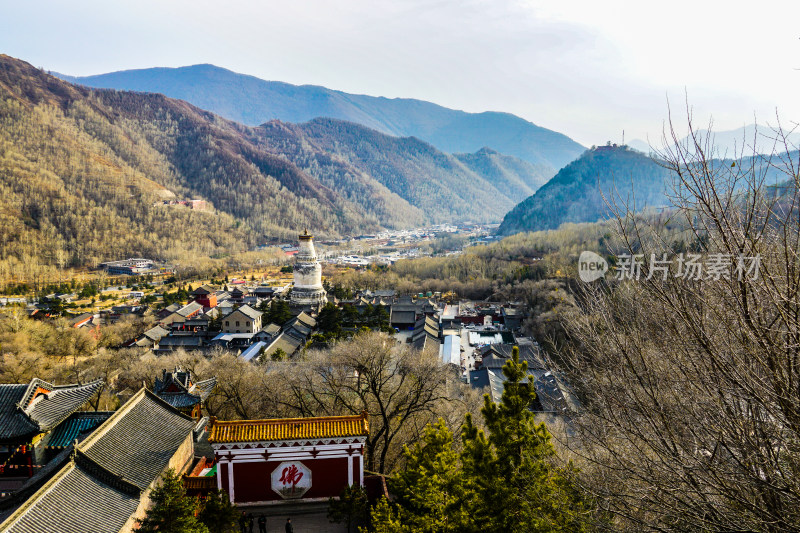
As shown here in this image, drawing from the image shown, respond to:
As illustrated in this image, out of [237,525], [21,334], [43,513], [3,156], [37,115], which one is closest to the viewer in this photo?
[43,513]

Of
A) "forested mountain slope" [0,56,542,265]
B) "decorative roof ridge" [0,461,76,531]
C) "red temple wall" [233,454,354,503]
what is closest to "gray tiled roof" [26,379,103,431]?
"decorative roof ridge" [0,461,76,531]

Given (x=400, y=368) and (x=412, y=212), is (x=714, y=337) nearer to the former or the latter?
(x=400, y=368)

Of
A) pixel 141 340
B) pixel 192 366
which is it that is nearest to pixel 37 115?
pixel 141 340

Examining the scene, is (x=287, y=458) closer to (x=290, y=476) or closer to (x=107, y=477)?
(x=290, y=476)

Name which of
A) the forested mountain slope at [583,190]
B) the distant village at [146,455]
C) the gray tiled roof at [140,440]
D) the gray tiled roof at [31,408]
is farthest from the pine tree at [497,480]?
the forested mountain slope at [583,190]

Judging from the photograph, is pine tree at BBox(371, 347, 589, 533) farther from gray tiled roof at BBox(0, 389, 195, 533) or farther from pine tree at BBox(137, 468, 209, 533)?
gray tiled roof at BBox(0, 389, 195, 533)

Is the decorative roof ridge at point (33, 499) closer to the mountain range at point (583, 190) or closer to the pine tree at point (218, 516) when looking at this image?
the pine tree at point (218, 516)
